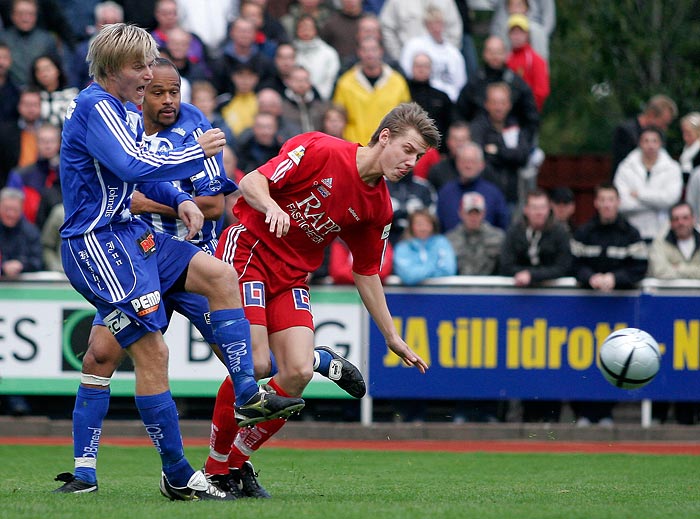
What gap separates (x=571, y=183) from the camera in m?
16.3

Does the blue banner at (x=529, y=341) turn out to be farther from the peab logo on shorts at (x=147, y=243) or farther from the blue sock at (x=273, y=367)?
the peab logo on shorts at (x=147, y=243)

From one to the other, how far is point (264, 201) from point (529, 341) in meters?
5.95

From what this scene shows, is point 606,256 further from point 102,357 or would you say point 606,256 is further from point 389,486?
point 102,357

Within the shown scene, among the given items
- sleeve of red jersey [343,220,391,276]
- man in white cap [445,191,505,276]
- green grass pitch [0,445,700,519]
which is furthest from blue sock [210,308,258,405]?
man in white cap [445,191,505,276]

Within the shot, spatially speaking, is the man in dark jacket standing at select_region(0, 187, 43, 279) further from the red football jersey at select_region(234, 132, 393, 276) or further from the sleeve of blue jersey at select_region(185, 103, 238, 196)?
the red football jersey at select_region(234, 132, 393, 276)

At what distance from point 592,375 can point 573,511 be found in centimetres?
614

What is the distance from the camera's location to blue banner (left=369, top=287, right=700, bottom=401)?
12.7 metres

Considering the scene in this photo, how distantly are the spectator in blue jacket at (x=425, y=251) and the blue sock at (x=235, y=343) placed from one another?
5.66 m

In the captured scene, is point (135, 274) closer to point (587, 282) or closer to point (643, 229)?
point (587, 282)

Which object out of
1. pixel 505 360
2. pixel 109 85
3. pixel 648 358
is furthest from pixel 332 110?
pixel 109 85

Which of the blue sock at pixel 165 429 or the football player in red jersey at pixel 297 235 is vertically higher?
the football player in red jersey at pixel 297 235

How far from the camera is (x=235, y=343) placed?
721 centimetres

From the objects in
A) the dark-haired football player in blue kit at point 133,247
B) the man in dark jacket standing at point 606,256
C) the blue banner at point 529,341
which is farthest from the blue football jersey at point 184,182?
the man in dark jacket standing at point 606,256

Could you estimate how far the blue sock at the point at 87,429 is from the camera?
24.8 feet
